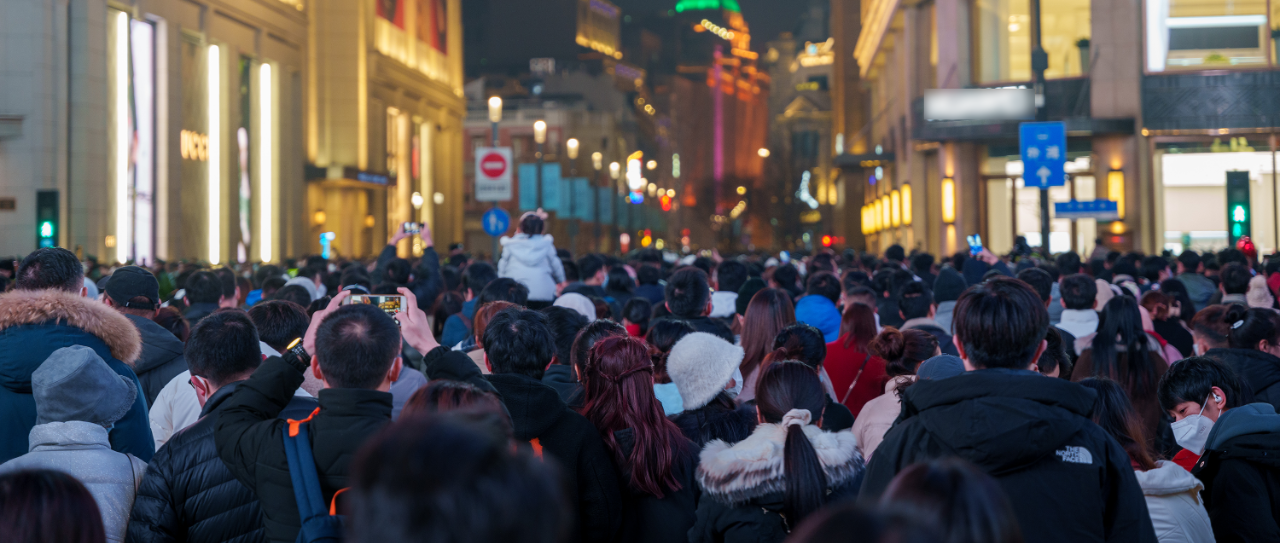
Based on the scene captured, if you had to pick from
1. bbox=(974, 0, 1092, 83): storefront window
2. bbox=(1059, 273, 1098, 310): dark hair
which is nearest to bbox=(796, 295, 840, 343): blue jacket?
bbox=(1059, 273, 1098, 310): dark hair

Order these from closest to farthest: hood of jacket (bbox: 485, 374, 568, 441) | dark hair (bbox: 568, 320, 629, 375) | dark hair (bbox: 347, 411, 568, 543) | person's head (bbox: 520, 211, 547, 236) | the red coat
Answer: dark hair (bbox: 347, 411, 568, 543)
hood of jacket (bbox: 485, 374, 568, 441)
dark hair (bbox: 568, 320, 629, 375)
the red coat
person's head (bbox: 520, 211, 547, 236)

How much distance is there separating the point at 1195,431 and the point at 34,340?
17.6 ft

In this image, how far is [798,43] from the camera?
6939 inches

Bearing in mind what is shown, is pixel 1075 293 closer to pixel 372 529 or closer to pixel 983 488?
pixel 983 488

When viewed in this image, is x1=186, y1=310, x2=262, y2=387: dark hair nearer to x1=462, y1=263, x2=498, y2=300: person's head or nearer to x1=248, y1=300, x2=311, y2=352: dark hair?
x1=248, y1=300, x2=311, y2=352: dark hair

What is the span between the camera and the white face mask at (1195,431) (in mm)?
4918

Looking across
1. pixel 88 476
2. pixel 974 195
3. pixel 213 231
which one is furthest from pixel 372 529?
pixel 213 231

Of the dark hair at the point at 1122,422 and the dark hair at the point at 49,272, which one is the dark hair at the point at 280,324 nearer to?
the dark hair at the point at 49,272

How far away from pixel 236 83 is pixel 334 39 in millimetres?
11480

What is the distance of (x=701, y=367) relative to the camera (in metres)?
4.69

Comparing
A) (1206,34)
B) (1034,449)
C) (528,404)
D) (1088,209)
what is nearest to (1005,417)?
(1034,449)

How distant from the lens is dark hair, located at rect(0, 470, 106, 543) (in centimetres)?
213

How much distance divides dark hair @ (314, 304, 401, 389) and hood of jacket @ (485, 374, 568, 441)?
0.58 m

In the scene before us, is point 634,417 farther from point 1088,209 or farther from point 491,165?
point 1088,209
